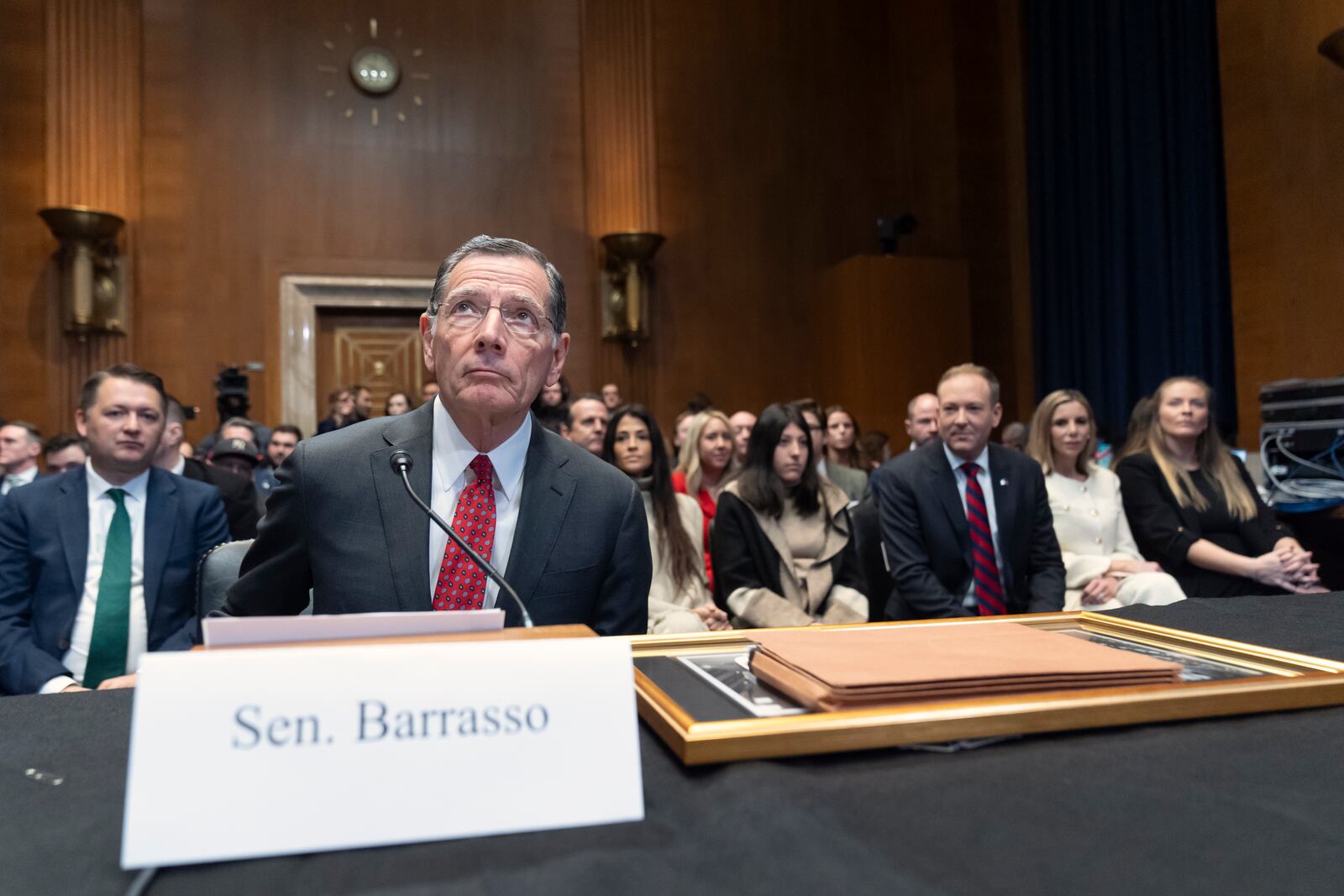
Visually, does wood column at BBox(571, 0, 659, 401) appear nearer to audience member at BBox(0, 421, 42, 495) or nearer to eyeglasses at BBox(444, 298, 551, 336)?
audience member at BBox(0, 421, 42, 495)

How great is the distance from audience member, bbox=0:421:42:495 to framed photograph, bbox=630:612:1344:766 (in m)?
5.08

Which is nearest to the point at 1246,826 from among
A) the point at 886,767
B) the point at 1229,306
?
the point at 886,767

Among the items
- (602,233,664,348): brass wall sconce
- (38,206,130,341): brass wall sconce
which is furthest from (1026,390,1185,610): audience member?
(38,206,130,341): brass wall sconce

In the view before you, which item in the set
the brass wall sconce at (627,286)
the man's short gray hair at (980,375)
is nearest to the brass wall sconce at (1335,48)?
the man's short gray hair at (980,375)

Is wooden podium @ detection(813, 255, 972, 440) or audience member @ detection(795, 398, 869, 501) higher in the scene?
wooden podium @ detection(813, 255, 972, 440)

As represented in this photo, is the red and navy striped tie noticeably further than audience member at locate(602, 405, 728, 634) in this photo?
No

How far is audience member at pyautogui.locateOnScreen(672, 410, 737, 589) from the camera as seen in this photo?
3885 mm

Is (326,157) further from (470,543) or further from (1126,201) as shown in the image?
(470,543)

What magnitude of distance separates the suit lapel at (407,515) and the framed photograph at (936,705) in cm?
45

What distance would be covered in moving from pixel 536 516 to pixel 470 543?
0.37 feet

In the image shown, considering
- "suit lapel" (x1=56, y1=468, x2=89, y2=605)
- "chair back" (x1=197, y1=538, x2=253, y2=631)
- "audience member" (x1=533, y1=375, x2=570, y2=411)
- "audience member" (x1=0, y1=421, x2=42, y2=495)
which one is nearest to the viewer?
"chair back" (x1=197, y1=538, x2=253, y2=631)

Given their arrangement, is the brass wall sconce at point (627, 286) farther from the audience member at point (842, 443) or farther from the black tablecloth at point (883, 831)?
the black tablecloth at point (883, 831)

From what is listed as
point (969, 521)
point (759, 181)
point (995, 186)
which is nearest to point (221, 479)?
point (969, 521)

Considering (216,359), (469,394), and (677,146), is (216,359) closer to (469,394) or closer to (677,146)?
(677,146)
